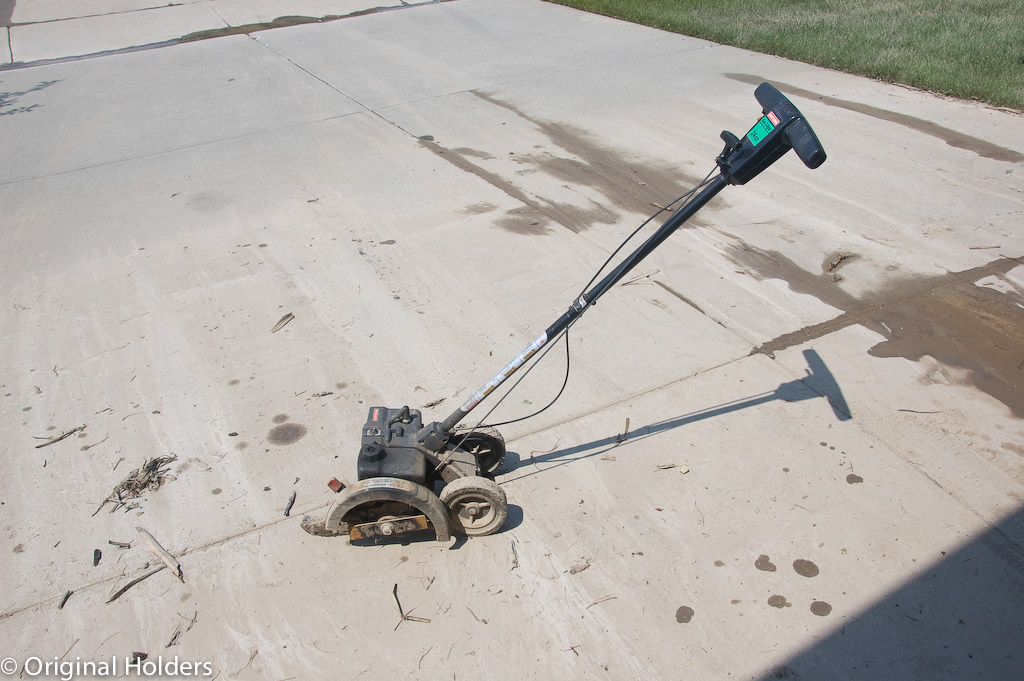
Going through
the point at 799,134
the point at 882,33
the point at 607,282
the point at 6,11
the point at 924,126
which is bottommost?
the point at 6,11

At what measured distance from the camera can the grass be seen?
9172 millimetres

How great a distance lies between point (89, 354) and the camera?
490cm

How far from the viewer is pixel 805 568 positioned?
335 centimetres

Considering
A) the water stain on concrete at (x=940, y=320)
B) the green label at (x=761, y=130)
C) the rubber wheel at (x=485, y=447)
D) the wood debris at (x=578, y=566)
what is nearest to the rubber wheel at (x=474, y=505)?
the rubber wheel at (x=485, y=447)

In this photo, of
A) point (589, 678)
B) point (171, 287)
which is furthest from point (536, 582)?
point (171, 287)

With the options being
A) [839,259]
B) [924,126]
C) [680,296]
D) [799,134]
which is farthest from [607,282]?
[924,126]

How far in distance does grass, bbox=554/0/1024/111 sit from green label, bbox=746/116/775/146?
7.38 metres

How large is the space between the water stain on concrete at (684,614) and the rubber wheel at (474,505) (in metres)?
0.84

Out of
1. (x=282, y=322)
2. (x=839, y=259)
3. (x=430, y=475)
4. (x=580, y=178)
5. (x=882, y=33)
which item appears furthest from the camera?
(x=882, y=33)

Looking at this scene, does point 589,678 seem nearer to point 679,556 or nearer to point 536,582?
point 536,582

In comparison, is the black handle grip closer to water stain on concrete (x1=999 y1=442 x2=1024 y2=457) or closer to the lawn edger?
the lawn edger

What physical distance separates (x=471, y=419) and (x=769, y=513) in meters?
1.61

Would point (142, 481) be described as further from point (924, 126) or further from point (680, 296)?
point (924, 126)

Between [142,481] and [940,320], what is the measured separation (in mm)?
4846
